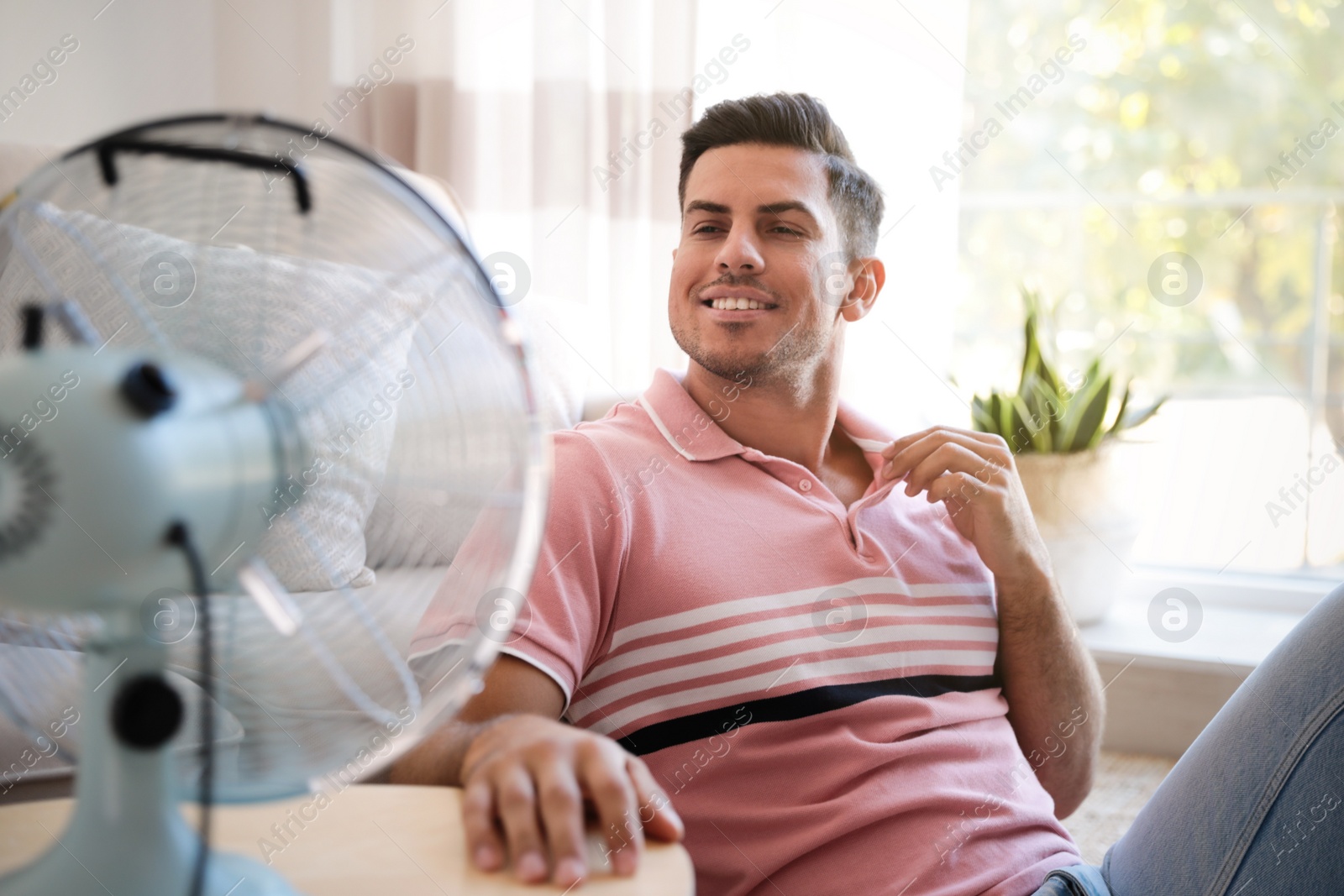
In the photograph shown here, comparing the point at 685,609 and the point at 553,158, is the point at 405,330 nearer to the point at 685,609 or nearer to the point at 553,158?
the point at 685,609

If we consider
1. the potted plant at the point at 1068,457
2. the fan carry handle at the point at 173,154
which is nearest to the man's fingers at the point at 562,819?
the fan carry handle at the point at 173,154

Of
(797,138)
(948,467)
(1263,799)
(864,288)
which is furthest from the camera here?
(864,288)

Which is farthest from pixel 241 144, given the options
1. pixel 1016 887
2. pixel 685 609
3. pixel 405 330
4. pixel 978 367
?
pixel 978 367

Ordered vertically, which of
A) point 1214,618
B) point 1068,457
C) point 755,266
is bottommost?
point 1214,618

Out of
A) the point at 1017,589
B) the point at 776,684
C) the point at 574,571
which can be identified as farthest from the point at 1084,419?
the point at 574,571

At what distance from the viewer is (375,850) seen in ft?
2.02

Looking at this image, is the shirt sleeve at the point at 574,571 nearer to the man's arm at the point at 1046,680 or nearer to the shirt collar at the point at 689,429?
the shirt collar at the point at 689,429

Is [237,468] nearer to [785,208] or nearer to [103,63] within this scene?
[785,208]

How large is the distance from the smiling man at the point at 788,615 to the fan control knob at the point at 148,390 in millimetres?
349

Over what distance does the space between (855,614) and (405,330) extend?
0.71 metres

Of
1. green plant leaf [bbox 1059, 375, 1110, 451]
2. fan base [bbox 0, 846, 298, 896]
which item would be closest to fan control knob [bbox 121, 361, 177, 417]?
fan base [bbox 0, 846, 298, 896]

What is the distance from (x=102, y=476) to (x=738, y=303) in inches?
38.4

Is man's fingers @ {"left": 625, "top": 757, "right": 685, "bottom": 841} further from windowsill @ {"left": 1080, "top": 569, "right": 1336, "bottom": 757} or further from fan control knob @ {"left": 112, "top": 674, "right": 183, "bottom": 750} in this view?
windowsill @ {"left": 1080, "top": 569, "right": 1336, "bottom": 757}

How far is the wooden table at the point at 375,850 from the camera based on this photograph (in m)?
0.57
